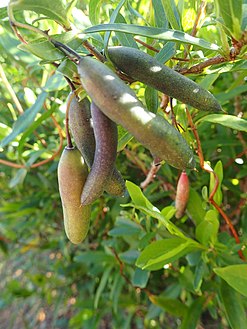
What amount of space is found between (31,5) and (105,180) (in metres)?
0.17

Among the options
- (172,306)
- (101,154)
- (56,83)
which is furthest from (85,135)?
(172,306)

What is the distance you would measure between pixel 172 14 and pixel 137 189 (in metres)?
0.24

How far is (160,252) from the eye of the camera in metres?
0.69

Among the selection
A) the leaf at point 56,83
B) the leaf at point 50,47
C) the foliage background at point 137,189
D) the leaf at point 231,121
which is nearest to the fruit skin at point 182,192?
the foliage background at point 137,189

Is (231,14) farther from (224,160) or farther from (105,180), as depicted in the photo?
(224,160)

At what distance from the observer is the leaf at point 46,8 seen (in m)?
0.39

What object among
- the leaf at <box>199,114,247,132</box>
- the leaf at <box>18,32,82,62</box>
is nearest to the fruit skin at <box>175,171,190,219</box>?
the leaf at <box>199,114,247,132</box>

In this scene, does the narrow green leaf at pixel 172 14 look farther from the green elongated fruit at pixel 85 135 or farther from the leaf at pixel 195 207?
the leaf at pixel 195 207

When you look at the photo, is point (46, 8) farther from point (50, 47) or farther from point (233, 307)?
point (233, 307)

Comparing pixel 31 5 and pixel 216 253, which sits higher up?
pixel 31 5

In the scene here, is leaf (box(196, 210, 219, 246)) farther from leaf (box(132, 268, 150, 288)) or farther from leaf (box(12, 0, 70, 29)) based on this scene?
leaf (box(12, 0, 70, 29))

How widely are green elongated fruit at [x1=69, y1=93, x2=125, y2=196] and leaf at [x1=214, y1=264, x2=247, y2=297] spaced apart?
0.28m

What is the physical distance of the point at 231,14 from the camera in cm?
41

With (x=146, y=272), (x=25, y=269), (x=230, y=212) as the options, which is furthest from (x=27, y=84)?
(x=25, y=269)
